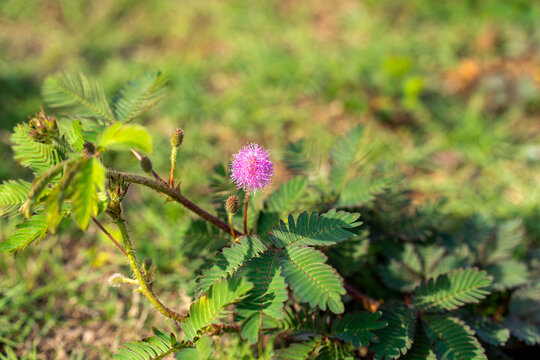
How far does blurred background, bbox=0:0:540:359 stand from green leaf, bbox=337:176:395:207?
411 millimetres

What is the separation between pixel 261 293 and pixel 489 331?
3.02ft

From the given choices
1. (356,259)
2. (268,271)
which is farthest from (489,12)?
(268,271)

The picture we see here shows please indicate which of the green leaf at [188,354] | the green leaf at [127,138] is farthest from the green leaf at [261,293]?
the green leaf at [127,138]

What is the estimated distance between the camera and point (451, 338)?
156 cm

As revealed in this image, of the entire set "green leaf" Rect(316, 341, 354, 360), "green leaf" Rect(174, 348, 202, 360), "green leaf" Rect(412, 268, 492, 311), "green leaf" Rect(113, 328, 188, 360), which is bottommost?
"green leaf" Rect(412, 268, 492, 311)

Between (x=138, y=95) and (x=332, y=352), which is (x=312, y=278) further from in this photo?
(x=138, y=95)

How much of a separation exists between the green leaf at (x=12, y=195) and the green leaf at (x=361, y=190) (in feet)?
3.61

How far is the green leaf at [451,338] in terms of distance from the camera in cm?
151

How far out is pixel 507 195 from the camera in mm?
3008

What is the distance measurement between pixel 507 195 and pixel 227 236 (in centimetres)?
210

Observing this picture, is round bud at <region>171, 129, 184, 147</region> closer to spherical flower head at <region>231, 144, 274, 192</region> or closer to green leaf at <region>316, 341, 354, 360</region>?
spherical flower head at <region>231, 144, 274, 192</region>

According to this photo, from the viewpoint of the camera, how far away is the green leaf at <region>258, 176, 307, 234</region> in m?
1.73

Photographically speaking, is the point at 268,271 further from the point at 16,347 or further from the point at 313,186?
the point at 16,347

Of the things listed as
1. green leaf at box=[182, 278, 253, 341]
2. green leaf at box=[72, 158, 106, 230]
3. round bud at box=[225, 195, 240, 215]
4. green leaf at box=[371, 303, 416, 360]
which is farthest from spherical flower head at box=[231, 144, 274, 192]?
green leaf at box=[371, 303, 416, 360]
